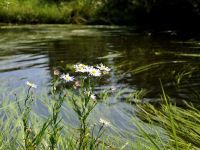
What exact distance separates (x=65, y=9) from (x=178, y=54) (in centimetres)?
783

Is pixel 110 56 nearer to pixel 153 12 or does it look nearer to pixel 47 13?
pixel 153 12

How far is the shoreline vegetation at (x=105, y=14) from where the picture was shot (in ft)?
56.2

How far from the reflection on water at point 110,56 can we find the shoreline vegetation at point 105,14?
1247 millimetres

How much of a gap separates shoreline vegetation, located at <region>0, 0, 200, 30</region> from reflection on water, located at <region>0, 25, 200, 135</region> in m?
1.25

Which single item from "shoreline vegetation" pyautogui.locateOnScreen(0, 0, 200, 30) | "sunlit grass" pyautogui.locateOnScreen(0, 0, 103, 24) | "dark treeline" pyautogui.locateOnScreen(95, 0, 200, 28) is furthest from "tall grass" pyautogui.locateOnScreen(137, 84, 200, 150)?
"sunlit grass" pyautogui.locateOnScreen(0, 0, 103, 24)

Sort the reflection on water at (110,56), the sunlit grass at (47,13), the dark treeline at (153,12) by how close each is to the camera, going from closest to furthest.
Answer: the reflection on water at (110,56), the dark treeline at (153,12), the sunlit grass at (47,13)

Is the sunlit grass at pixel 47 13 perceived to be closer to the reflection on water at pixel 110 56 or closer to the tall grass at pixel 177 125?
the reflection on water at pixel 110 56

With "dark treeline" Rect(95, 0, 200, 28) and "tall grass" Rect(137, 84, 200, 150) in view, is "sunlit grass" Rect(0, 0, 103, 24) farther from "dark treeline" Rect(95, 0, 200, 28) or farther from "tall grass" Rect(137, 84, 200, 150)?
"tall grass" Rect(137, 84, 200, 150)

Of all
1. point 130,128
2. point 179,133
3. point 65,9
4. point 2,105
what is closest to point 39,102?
point 2,105

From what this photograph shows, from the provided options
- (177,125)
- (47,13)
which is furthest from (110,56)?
(47,13)

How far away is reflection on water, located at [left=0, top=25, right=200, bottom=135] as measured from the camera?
26.0ft

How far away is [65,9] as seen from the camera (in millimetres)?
18203

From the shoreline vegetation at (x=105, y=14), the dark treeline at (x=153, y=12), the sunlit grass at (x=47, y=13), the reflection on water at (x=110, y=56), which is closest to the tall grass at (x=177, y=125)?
the reflection on water at (x=110, y=56)

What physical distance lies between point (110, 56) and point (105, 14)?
759 centimetres
